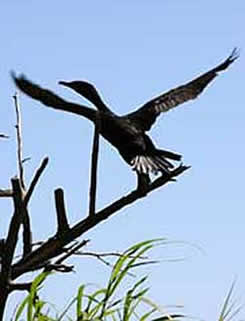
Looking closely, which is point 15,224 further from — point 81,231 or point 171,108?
point 171,108

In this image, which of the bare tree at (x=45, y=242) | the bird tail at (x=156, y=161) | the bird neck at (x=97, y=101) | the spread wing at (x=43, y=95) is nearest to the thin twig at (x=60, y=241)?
the bare tree at (x=45, y=242)

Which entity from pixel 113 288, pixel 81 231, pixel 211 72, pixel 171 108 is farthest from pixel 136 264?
pixel 211 72

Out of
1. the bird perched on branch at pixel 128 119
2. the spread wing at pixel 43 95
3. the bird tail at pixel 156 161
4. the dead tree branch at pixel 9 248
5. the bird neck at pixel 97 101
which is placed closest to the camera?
the dead tree branch at pixel 9 248

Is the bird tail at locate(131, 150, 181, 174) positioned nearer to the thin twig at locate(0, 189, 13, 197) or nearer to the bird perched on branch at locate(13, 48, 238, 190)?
the bird perched on branch at locate(13, 48, 238, 190)

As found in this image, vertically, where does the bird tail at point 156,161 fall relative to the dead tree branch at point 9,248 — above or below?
above

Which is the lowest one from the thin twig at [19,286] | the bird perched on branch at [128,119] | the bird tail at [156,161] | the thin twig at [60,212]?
the thin twig at [19,286]

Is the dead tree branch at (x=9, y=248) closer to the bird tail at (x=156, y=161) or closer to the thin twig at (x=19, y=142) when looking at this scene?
the thin twig at (x=19, y=142)

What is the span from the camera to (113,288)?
2.28 metres

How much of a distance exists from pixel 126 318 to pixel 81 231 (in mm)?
523

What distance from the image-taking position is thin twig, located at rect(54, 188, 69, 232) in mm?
2771

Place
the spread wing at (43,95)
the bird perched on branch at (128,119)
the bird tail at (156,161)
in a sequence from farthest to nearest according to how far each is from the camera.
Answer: the spread wing at (43,95) → the bird perched on branch at (128,119) → the bird tail at (156,161)

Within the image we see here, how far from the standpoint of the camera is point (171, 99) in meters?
7.43

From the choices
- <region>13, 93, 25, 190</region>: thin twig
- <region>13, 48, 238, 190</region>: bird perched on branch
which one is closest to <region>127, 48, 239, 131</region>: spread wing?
<region>13, 48, 238, 190</region>: bird perched on branch

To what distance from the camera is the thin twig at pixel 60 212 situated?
2.77 meters
